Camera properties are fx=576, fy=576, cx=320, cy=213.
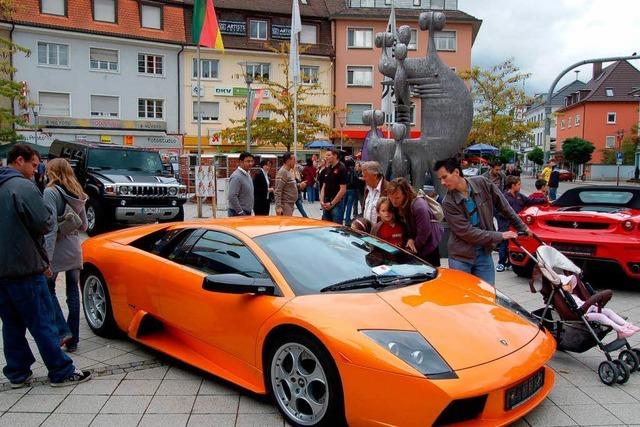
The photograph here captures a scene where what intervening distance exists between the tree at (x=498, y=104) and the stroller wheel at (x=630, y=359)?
114ft

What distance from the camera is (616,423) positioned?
3.73 meters

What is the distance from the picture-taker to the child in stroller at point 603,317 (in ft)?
15.2

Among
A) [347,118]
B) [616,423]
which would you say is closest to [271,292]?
[616,423]

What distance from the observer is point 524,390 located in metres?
3.52

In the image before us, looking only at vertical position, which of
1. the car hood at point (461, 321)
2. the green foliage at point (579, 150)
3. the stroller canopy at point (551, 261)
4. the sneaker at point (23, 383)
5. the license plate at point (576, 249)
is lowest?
the sneaker at point (23, 383)

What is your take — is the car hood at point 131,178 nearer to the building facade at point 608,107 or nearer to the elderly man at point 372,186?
the elderly man at point 372,186

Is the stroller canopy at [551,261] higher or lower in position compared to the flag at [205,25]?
lower

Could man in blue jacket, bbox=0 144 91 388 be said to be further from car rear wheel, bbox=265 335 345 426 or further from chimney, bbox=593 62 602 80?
chimney, bbox=593 62 602 80

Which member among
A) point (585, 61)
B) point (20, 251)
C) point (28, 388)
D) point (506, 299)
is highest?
point (585, 61)

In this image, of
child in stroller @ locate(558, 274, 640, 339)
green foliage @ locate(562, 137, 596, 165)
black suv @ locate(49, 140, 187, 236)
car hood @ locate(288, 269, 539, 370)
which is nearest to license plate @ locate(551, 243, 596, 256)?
child in stroller @ locate(558, 274, 640, 339)

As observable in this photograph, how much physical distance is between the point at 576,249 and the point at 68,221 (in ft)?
19.7

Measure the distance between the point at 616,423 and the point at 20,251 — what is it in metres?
4.21

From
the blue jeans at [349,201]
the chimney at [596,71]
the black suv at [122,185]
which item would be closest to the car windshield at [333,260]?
the blue jeans at [349,201]

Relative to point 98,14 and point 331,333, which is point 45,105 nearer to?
point 98,14
